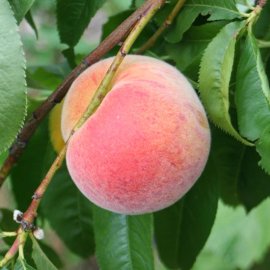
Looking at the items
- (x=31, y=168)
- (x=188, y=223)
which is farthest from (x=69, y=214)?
(x=188, y=223)

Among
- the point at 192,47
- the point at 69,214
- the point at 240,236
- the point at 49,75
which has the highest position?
the point at 192,47

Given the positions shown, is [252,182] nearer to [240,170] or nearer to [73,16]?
[240,170]

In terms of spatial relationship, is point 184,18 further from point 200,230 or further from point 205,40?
point 200,230

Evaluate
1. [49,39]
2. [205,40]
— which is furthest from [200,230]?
[49,39]

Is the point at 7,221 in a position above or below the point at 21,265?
below

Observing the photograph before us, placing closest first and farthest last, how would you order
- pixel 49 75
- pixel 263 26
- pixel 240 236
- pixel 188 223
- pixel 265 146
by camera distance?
pixel 265 146 → pixel 263 26 → pixel 188 223 → pixel 49 75 → pixel 240 236

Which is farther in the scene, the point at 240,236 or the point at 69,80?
the point at 240,236

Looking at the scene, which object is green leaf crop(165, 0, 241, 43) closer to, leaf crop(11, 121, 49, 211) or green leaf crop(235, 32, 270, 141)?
green leaf crop(235, 32, 270, 141)
